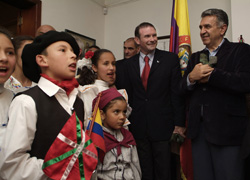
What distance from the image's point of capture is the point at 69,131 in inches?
39.3

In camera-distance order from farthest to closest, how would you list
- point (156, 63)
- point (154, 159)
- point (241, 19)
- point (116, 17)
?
point (116, 17) < point (241, 19) < point (156, 63) < point (154, 159)

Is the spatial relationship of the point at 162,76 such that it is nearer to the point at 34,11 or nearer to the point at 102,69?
the point at 102,69

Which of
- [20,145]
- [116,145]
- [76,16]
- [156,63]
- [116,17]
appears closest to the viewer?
[20,145]

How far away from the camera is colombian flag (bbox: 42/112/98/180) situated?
0.94 m

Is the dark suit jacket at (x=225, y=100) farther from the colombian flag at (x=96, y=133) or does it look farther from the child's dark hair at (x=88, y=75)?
the child's dark hair at (x=88, y=75)

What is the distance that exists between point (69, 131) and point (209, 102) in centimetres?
116

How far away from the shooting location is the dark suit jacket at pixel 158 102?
2.01 m

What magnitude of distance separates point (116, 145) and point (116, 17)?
139 inches

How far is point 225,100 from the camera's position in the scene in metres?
1.67

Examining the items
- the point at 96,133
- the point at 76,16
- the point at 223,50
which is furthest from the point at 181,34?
the point at 96,133

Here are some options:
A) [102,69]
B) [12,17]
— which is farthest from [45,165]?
[12,17]

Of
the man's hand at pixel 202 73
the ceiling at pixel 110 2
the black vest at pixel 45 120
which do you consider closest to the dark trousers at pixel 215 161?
the man's hand at pixel 202 73

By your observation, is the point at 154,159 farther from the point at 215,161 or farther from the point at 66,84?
the point at 66,84

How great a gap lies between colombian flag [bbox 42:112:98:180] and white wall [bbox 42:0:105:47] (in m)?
2.90
